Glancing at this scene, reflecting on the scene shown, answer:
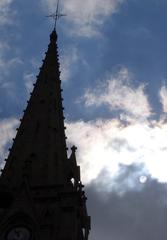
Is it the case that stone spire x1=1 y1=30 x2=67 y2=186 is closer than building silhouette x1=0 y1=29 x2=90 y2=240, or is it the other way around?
building silhouette x1=0 y1=29 x2=90 y2=240

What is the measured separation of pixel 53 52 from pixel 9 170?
15577 millimetres

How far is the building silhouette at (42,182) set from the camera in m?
38.2

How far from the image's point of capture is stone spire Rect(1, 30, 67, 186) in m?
42.5

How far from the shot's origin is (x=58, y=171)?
4316 cm

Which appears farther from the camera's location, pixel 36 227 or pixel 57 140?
pixel 57 140

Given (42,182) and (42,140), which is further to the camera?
(42,140)

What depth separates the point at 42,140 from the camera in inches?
1795

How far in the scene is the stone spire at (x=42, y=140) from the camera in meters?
42.5

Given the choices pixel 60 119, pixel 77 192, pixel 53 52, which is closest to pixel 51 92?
pixel 60 119

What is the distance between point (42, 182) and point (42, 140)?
4565mm

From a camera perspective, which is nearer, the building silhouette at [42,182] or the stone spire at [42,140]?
the building silhouette at [42,182]

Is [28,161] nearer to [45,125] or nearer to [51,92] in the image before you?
[45,125]

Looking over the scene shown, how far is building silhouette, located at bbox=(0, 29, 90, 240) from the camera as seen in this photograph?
38.2 meters

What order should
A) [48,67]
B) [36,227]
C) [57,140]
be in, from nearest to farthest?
[36,227] < [57,140] < [48,67]
